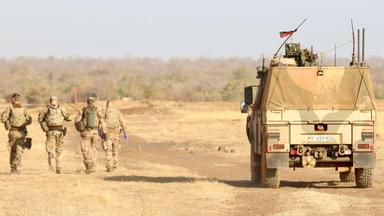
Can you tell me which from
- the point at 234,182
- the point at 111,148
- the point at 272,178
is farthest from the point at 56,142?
the point at 272,178

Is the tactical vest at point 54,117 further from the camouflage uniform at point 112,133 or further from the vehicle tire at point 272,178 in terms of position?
the vehicle tire at point 272,178

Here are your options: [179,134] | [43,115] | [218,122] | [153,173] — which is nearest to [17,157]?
[43,115]

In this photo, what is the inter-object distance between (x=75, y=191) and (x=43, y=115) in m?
6.29

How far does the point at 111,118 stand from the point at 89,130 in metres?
1.34

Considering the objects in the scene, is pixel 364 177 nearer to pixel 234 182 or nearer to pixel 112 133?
pixel 234 182

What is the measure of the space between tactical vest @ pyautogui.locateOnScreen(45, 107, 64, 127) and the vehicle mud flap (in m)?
6.66

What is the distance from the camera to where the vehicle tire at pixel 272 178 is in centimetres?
2038

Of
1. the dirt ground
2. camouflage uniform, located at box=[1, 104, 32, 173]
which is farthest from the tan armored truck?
camouflage uniform, located at box=[1, 104, 32, 173]

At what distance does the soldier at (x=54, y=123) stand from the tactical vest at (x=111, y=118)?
200 centimetres

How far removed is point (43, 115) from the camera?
24.7 meters

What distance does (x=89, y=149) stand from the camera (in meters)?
25.5

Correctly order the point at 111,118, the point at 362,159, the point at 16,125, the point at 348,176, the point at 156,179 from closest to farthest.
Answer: the point at 362,159 < the point at 348,176 < the point at 156,179 < the point at 16,125 < the point at 111,118

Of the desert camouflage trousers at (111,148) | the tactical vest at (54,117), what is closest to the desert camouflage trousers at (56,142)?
the tactical vest at (54,117)

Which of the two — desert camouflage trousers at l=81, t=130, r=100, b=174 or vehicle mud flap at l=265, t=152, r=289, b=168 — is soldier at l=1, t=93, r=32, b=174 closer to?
desert camouflage trousers at l=81, t=130, r=100, b=174
